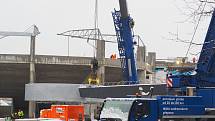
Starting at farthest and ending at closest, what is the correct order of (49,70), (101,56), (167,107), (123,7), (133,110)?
(101,56) → (49,70) → (123,7) → (167,107) → (133,110)

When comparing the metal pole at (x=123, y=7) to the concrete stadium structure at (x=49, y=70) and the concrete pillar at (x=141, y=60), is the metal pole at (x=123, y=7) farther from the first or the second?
the concrete stadium structure at (x=49, y=70)

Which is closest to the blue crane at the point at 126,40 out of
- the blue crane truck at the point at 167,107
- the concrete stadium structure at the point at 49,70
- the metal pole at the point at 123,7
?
the metal pole at the point at 123,7

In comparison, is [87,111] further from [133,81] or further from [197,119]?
[197,119]

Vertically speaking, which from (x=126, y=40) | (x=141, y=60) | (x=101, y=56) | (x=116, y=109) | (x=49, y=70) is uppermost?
(x=126, y=40)

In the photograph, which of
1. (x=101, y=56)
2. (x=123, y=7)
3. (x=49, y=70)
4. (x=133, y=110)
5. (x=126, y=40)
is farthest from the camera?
(x=101, y=56)

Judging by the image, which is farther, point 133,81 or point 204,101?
point 133,81

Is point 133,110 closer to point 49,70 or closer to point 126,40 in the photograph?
point 126,40

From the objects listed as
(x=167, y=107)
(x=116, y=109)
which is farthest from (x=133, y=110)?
(x=167, y=107)

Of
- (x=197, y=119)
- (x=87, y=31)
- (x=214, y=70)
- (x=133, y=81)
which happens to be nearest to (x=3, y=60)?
(x=87, y=31)

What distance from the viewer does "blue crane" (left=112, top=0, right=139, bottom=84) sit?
116 ft

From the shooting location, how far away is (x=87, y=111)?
4616 centimetres

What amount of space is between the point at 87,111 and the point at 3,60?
15.8 m

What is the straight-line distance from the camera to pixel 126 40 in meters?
35.6

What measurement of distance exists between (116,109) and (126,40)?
1805 cm
